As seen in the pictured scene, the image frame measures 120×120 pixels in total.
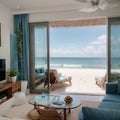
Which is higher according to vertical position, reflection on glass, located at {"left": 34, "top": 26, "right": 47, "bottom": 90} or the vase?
reflection on glass, located at {"left": 34, "top": 26, "right": 47, "bottom": 90}

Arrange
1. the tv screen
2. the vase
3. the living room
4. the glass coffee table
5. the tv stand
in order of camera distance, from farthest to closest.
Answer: the vase, the living room, the tv screen, the tv stand, the glass coffee table

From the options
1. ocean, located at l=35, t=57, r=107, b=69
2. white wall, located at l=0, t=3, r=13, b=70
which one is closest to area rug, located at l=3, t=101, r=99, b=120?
white wall, located at l=0, t=3, r=13, b=70

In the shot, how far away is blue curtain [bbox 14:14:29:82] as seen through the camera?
5727 millimetres

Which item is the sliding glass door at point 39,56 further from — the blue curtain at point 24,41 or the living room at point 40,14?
the living room at point 40,14

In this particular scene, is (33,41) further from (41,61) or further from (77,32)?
(77,32)

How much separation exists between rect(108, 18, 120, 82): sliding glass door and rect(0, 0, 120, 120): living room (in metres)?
0.26

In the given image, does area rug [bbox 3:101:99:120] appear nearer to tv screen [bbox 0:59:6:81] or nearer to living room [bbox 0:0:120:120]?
tv screen [bbox 0:59:6:81]

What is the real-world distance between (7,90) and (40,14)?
105 inches

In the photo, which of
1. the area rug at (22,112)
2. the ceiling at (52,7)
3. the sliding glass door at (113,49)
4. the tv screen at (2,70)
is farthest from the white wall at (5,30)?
the sliding glass door at (113,49)

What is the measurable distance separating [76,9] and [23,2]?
1599 mm

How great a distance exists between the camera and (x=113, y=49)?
5242 mm

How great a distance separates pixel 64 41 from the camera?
1550 centimetres

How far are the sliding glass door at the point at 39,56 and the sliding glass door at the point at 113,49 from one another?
2.00 meters

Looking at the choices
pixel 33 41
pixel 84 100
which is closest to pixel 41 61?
pixel 33 41
